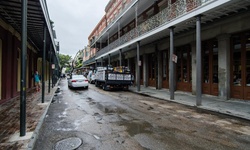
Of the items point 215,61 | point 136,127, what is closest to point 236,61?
point 215,61

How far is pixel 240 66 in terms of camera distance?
9547 mm

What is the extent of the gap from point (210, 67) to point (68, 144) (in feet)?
33.3

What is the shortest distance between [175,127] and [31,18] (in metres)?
8.06

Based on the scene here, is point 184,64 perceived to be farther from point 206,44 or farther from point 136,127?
point 136,127

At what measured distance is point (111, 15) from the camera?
31.9 meters

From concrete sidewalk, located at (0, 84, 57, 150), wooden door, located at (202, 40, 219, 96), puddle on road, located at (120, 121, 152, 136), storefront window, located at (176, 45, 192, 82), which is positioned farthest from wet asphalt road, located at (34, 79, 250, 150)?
storefront window, located at (176, 45, 192, 82)

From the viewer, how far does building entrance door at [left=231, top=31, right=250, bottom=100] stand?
922cm

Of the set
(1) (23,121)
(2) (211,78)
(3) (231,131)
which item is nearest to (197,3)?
(2) (211,78)

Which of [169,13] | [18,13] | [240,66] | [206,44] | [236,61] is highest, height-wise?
[169,13]

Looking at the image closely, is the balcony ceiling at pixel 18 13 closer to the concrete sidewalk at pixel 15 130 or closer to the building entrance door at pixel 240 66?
the concrete sidewalk at pixel 15 130

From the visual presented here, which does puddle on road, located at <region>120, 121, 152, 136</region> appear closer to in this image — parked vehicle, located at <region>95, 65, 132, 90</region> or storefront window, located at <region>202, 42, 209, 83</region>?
storefront window, located at <region>202, 42, 209, 83</region>

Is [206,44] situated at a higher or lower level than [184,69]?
higher

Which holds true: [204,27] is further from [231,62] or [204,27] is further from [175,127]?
[175,127]

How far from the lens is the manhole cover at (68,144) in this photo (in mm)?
3920
